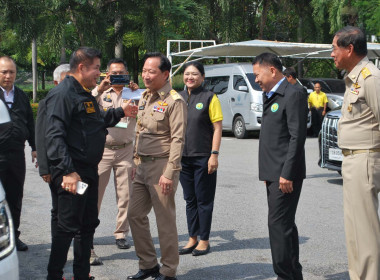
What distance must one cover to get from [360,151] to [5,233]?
2.42m

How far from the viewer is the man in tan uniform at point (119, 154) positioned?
6301mm

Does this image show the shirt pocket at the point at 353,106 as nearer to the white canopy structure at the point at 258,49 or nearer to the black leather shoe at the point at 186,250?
the black leather shoe at the point at 186,250

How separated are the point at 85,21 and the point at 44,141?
58.6 ft

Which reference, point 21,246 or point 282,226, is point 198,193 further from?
point 21,246

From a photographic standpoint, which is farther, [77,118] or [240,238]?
[240,238]

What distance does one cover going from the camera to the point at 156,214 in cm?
530

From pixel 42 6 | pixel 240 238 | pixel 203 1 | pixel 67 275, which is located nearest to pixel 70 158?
pixel 67 275

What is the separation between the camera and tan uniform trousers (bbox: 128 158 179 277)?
5238 millimetres

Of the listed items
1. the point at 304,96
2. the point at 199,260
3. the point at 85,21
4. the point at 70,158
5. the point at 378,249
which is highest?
the point at 85,21

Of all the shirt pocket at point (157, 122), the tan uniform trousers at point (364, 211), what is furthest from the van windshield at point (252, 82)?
the tan uniform trousers at point (364, 211)

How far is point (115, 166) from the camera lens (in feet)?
21.1

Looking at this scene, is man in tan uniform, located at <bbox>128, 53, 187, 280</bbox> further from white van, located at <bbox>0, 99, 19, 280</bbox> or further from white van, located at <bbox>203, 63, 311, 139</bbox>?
white van, located at <bbox>203, 63, 311, 139</bbox>

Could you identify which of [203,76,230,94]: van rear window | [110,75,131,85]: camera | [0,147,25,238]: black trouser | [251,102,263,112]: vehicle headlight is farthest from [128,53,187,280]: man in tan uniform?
[203,76,230,94]: van rear window

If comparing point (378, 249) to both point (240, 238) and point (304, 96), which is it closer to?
point (304, 96)
